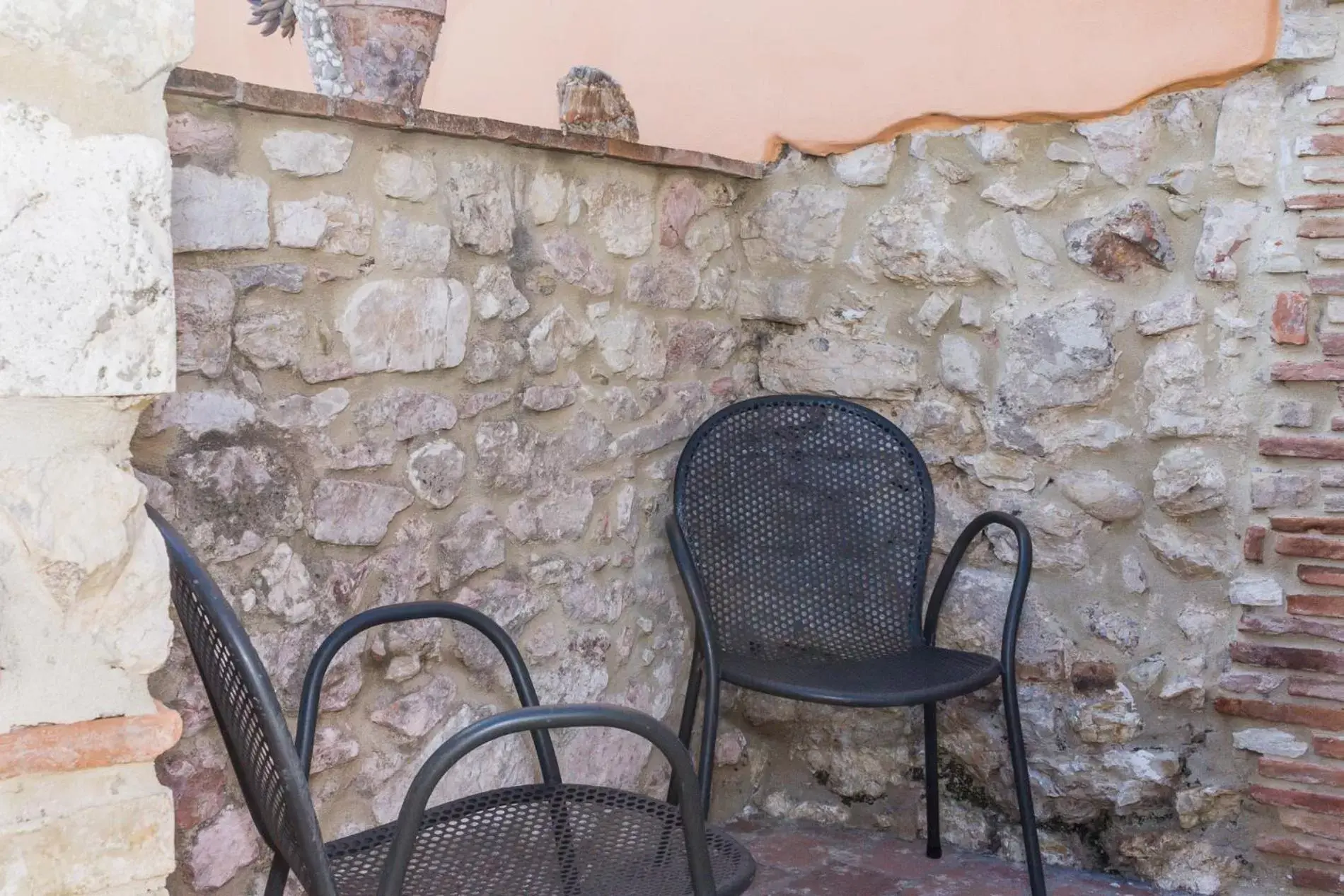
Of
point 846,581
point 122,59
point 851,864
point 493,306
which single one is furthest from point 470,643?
point 122,59

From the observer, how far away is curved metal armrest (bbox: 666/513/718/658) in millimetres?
2305

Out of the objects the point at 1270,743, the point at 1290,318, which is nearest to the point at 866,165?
the point at 1290,318

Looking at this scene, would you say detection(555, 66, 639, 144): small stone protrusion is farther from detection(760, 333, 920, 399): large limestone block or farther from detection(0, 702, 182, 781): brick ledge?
detection(0, 702, 182, 781): brick ledge

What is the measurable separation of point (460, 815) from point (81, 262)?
0.93 m

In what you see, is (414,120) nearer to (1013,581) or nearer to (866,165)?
(866,165)

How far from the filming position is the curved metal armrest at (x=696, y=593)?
7.56 feet

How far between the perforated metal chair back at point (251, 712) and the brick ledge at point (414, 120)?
21.0 inches

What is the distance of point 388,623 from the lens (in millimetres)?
1892

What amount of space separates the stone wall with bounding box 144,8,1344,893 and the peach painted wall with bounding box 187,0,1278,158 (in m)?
0.06

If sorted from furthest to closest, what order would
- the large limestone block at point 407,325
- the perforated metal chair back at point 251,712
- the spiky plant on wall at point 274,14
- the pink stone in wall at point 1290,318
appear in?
the spiky plant on wall at point 274,14
the pink stone in wall at point 1290,318
the large limestone block at point 407,325
the perforated metal chair back at point 251,712

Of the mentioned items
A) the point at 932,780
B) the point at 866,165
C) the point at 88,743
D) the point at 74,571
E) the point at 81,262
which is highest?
the point at 866,165

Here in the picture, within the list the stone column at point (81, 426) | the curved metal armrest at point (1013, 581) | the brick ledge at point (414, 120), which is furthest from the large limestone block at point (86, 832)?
the curved metal armrest at point (1013, 581)

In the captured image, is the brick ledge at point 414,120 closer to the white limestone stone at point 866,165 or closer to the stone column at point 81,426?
the white limestone stone at point 866,165

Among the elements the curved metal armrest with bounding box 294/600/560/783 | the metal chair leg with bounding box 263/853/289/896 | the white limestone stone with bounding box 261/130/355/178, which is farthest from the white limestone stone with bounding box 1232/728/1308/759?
the white limestone stone with bounding box 261/130/355/178
